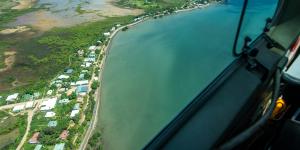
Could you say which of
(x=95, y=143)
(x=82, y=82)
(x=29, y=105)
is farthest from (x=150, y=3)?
(x=95, y=143)

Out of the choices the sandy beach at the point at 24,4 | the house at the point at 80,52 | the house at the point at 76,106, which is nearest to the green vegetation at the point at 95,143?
the house at the point at 76,106

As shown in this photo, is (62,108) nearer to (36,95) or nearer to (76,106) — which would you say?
(76,106)

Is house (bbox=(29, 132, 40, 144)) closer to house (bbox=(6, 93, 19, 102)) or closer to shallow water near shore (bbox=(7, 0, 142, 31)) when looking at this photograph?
house (bbox=(6, 93, 19, 102))

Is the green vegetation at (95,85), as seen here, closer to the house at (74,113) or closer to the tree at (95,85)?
the tree at (95,85)

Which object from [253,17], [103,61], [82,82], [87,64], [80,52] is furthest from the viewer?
[80,52]

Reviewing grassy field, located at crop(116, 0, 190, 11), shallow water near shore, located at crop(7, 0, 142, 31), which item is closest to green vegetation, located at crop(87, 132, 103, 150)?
shallow water near shore, located at crop(7, 0, 142, 31)

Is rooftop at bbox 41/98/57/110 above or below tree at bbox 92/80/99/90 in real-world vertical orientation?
below
